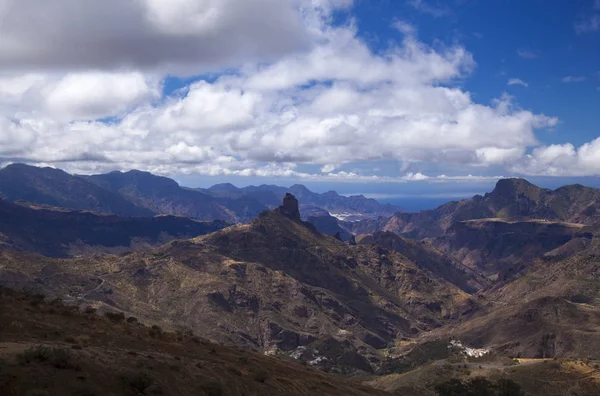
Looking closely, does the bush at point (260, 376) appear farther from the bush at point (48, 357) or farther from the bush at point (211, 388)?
the bush at point (48, 357)

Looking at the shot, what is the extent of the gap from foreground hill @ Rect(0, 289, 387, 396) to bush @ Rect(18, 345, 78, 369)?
0.18 ft

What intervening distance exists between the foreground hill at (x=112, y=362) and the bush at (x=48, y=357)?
0.05 meters

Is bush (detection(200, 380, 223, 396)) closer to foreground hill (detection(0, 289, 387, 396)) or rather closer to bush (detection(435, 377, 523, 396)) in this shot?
foreground hill (detection(0, 289, 387, 396))

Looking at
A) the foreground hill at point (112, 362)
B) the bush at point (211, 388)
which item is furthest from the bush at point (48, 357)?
the bush at point (211, 388)

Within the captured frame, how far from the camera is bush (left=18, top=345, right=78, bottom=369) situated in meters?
29.6

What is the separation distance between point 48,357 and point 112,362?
4944 millimetres

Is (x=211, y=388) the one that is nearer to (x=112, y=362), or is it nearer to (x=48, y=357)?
(x=112, y=362)

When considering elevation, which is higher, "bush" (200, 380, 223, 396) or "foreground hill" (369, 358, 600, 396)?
"bush" (200, 380, 223, 396)

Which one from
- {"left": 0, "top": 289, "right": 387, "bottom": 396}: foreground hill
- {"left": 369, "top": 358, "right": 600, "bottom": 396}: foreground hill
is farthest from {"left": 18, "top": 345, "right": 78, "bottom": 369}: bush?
{"left": 369, "top": 358, "right": 600, "bottom": 396}: foreground hill

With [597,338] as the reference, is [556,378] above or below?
above

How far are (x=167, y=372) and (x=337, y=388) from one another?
22.6m

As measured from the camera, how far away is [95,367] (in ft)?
104

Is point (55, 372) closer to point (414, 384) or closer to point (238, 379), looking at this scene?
point (238, 379)

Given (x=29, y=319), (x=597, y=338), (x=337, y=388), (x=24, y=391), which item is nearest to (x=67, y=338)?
(x=29, y=319)
